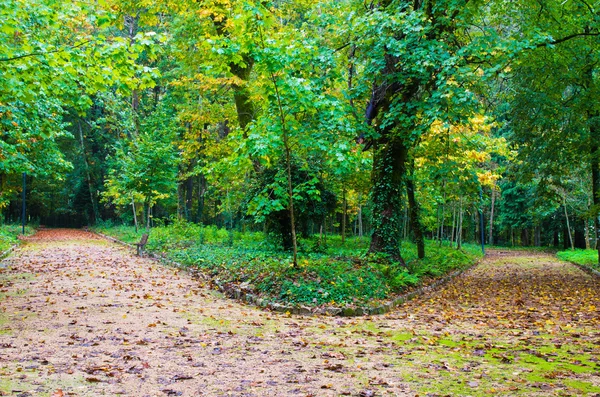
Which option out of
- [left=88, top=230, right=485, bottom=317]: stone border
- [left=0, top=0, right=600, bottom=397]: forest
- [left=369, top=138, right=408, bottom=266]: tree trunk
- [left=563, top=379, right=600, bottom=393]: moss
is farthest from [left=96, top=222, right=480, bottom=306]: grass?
[left=563, top=379, right=600, bottom=393]: moss

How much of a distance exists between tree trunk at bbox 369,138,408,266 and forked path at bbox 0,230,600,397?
2.16 m

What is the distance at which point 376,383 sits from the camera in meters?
3.82

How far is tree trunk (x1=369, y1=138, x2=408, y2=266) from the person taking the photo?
11.3m

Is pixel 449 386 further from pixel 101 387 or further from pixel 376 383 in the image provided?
pixel 101 387

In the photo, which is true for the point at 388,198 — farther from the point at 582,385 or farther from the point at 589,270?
the point at 589,270

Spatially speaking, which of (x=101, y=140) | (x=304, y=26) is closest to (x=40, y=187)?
(x=101, y=140)

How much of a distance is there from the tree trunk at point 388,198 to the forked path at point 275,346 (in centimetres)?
216

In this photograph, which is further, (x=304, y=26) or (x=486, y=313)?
(x=304, y=26)

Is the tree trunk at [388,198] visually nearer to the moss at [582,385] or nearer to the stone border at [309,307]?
the stone border at [309,307]

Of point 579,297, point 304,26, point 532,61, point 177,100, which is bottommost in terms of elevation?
point 579,297

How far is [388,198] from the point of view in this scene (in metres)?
11.4

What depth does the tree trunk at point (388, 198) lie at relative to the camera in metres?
11.3

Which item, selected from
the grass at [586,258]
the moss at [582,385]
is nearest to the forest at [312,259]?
the moss at [582,385]

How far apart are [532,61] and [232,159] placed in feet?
27.9
